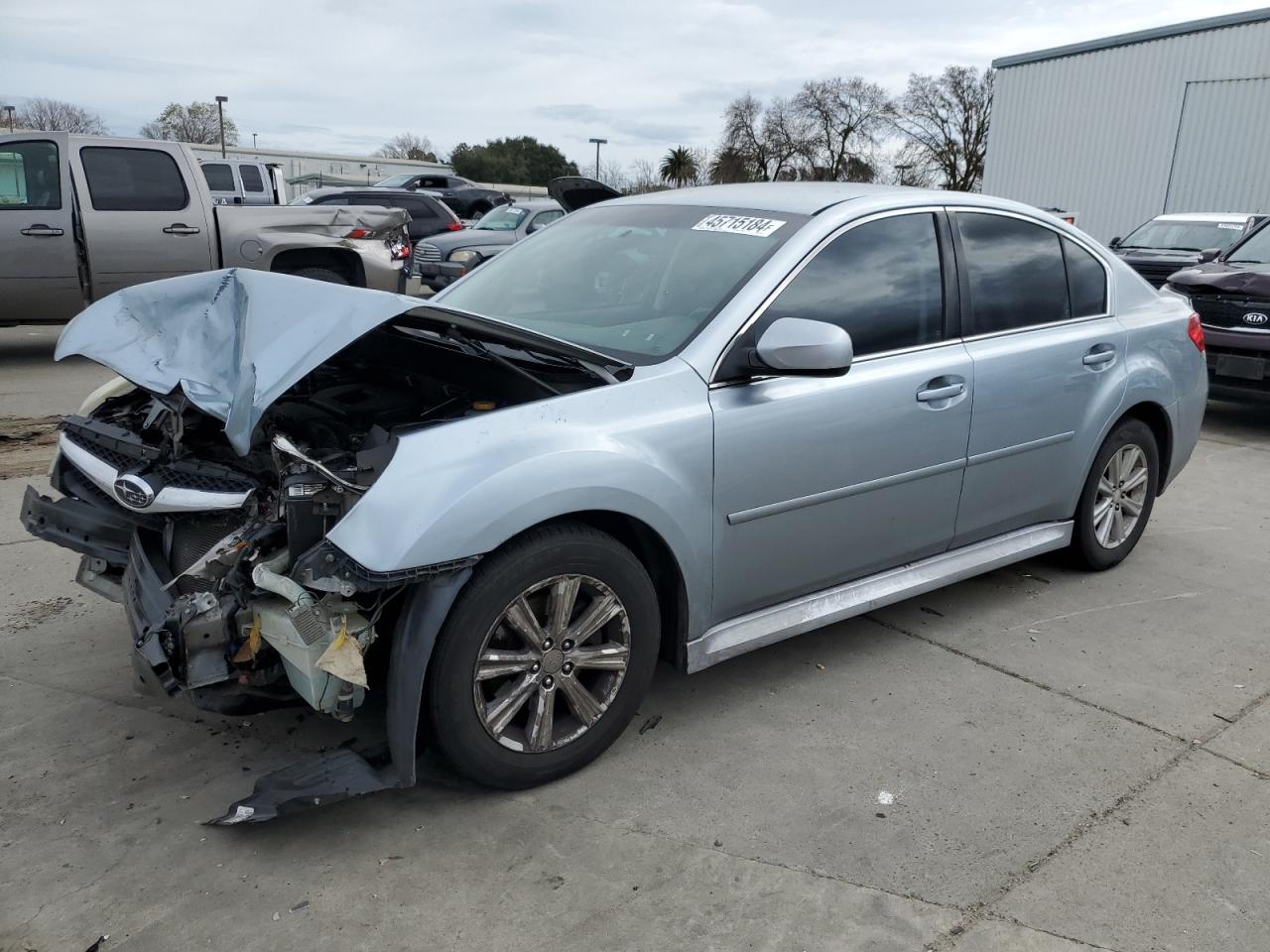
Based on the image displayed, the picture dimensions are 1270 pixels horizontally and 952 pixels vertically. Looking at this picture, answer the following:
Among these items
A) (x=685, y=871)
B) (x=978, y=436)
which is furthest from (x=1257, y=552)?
(x=685, y=871)

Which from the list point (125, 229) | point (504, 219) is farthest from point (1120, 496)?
point (504, 219)

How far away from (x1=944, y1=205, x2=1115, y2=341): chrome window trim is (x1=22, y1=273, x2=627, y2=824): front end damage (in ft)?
5.83

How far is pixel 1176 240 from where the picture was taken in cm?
1330

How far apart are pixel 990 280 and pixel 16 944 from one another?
12.3ft

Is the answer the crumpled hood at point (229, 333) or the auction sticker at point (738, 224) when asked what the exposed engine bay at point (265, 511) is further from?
the auction sticker at point (738, 224)

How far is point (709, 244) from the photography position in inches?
139

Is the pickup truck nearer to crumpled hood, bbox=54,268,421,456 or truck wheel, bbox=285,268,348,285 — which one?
truck wheel, bbox=285,268,348,285

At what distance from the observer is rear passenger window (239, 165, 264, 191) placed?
1572cm

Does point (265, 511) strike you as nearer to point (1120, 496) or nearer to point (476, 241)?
point (1120, 496)

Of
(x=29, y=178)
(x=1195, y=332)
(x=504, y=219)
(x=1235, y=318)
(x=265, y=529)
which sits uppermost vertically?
(x=29, y=178)

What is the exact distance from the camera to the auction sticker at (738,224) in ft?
11.4

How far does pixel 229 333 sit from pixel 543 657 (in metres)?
1.34

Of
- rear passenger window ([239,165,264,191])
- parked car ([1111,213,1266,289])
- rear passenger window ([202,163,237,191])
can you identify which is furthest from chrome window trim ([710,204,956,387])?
rear passenger window ([239,165,264,191])

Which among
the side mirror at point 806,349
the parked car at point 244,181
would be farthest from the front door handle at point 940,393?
the parked car at point 244,181
